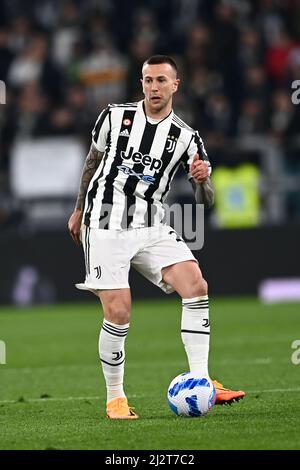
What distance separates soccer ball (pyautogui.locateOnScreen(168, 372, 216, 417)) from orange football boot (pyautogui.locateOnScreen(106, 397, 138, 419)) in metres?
0.27

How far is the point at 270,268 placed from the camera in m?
17.2

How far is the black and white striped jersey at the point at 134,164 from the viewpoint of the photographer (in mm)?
7637

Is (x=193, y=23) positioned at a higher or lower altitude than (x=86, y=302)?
higher

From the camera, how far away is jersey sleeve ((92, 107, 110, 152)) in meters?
7.72

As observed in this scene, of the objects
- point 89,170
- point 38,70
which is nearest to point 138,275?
point 38,70

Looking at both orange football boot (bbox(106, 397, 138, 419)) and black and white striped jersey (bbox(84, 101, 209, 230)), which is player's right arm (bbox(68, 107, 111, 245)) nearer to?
black and white striped jersey (bbox(84, 101, 209, 230))

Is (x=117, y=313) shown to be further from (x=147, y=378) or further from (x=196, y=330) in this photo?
(x=147, y=378)

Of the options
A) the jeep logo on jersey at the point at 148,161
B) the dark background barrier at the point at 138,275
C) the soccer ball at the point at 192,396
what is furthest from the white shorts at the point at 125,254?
Result: the dark background barrier at the point at 138,275

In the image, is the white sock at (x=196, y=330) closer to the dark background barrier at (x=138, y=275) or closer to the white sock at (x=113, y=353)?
the white sock at (x=113, y=353)

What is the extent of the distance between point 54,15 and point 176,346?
9.90 metres

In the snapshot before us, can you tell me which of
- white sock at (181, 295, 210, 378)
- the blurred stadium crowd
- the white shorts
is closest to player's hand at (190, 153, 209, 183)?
the white shorts

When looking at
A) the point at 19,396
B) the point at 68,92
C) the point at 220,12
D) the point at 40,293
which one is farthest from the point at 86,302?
the point at 19,396

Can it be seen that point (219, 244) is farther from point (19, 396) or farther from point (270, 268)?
point (19, 396)

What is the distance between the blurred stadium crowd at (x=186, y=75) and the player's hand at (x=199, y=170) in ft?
30.0
